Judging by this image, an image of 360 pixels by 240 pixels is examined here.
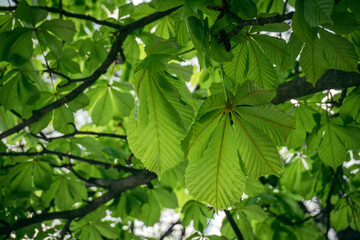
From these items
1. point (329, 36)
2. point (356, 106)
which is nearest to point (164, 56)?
point (329, 36)

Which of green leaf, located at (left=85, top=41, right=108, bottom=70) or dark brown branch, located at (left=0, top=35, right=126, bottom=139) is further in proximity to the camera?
green leaf, located at (left=85, top=41, right=108, bottom=70)

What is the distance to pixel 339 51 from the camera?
0.65 m

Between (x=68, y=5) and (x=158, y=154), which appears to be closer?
(x=158, y=154)

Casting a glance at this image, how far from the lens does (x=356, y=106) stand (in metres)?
1.09

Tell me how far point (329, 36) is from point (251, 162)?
38 cm

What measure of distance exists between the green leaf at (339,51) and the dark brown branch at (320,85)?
0.39 metres

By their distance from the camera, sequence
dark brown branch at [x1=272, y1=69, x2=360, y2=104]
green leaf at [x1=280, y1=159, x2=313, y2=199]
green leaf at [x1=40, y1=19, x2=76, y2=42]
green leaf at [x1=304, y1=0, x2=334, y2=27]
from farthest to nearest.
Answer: green leaf at [x1=280, y1=159, x2=313, y2=199] → green leaf at [x1=40, y1=19, x2=76, y2=42] → dark brown branch at [x1=272, y1=69, x2=360, y2=104] → green leaf at [x1=304, y1=0, x2=334, y2=27]

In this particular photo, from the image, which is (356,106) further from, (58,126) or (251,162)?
(58,126)

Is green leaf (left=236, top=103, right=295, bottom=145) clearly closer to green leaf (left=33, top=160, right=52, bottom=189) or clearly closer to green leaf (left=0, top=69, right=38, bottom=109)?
green leaf (left=0, top=69, right=38, bottom=109)

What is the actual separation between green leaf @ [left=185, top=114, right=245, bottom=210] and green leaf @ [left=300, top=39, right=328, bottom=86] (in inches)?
11.0

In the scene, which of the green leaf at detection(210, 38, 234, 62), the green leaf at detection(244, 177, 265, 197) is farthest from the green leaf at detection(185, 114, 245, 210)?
the green leaf at detection(244, 177, 265, 197)

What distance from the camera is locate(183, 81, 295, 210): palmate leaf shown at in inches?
22.6

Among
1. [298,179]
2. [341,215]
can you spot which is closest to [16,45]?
[298,179]

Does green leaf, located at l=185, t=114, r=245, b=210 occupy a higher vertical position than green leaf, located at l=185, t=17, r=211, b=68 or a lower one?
lower
